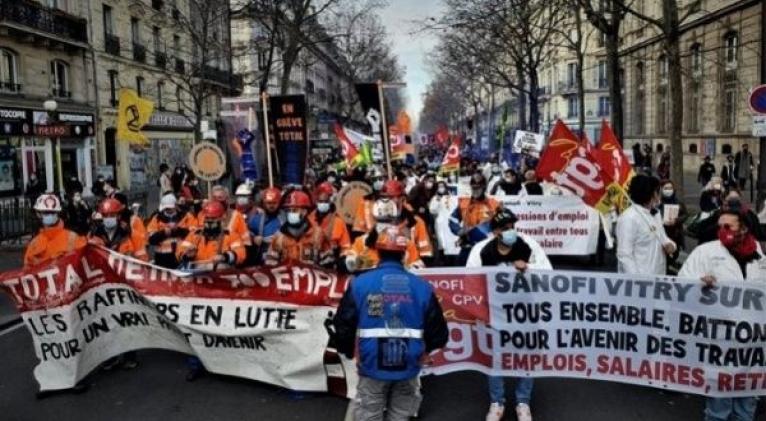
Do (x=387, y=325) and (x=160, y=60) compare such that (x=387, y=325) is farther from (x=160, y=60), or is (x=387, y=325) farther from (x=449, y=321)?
(x=160, y=60)

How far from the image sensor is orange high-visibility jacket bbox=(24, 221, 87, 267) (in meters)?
7.15

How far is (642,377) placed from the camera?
5660 millimetres

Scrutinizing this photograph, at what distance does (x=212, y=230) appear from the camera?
7613 millimetres

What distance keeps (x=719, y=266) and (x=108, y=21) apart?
1371 inches

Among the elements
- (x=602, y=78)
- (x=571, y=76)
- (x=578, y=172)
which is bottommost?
(x=578, y=172)

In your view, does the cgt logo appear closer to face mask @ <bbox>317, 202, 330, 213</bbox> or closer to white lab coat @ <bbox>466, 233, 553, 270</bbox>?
face mask @ <bbox>317, 202, 330, 213</bbox>

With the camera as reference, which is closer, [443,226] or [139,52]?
[443,226]

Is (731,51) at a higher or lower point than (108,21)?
lower

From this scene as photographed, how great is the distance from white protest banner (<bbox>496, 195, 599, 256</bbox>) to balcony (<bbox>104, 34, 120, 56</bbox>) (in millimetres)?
27375

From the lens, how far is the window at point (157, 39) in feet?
132

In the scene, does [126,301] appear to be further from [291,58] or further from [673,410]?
[291,58]

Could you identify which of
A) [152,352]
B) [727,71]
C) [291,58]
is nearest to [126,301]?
[152,352]

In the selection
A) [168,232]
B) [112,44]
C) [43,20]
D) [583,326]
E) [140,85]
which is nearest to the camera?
[583,326]

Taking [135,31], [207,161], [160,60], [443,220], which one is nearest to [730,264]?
[443,220]
